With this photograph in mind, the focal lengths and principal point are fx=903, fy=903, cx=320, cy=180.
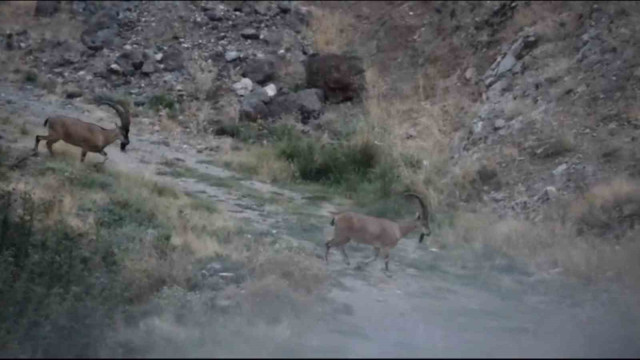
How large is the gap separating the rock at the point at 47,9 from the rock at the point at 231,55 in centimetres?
650

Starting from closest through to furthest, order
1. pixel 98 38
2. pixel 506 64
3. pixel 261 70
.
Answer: pixel 506 64, pixel 261 70, pixel 98 38

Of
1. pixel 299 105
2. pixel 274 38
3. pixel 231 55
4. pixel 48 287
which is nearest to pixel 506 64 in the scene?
pixel 299 105

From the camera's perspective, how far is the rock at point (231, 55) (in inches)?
949

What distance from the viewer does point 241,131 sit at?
20375 mm

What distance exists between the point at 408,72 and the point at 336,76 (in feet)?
6.75

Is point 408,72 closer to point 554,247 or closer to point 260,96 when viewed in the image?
point 260,96

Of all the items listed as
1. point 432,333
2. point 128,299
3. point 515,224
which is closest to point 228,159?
point 515,224

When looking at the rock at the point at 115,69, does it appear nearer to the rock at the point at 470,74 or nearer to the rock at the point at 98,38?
the rock at the point at 98,38

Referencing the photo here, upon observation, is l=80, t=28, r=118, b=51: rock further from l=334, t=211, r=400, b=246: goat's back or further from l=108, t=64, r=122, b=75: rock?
l=334, t=211, r=400, b=246: goat's back

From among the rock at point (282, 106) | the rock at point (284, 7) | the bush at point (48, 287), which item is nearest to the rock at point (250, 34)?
the rock at point (284, 7)

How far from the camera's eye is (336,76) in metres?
22.4

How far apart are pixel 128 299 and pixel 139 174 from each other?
6121 millimetres

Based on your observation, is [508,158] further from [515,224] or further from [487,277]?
[487,277]

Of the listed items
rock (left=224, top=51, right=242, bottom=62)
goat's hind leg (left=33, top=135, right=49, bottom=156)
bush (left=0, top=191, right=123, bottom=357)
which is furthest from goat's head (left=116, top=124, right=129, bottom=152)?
rock (left=224, top=51, right=242, bottom=62)
